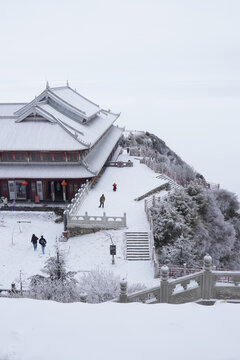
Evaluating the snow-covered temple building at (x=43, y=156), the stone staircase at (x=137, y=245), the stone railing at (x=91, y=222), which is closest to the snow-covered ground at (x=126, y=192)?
the stone staircase at (x=137, y=245)

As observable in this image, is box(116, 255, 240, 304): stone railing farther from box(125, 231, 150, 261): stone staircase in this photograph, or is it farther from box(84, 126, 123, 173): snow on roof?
box(84, 126, 123, 173): snow on roof

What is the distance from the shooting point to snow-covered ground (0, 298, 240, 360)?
5.95 meters

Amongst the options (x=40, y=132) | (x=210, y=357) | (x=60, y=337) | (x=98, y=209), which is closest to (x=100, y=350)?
(x=60, y=337)

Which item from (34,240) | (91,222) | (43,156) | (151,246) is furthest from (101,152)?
(151,246)

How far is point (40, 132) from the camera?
30734mm

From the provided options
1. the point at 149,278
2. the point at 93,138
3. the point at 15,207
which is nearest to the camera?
the point at 149,278

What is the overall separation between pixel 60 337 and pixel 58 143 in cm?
2423

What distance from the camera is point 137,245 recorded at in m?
21.8

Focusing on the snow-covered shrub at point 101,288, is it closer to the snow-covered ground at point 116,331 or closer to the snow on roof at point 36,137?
the snow-covered ground at point 116,331

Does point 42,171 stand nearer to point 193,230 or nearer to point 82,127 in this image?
point 82,127

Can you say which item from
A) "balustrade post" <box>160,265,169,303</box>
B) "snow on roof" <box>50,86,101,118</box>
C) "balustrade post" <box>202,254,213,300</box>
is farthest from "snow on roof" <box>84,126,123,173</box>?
"balustrade post" <box>202,254,213,300</box>

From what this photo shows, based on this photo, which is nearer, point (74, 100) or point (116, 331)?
point (116, 331)

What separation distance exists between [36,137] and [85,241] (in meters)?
12.2

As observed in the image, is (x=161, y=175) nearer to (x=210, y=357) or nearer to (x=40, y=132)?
(x=40, y=132)
